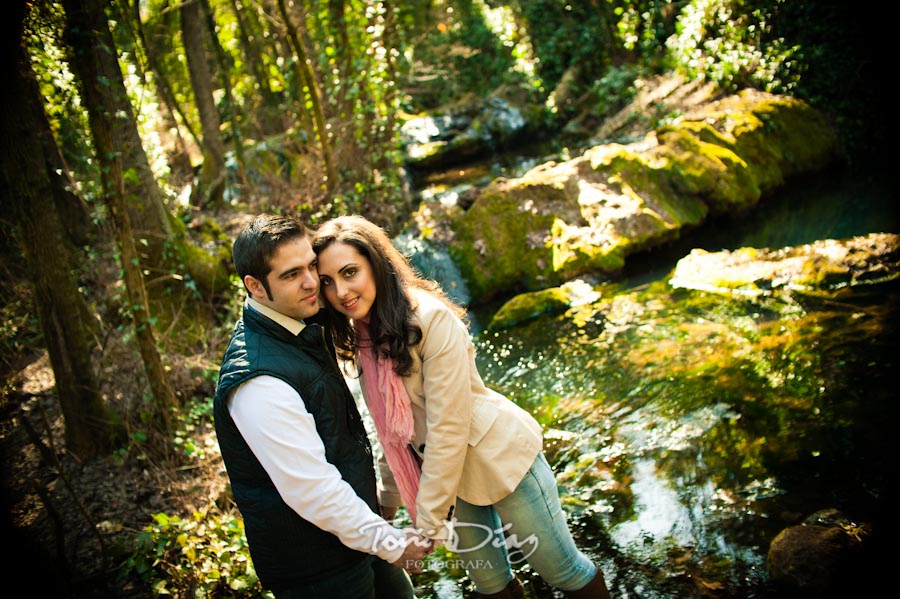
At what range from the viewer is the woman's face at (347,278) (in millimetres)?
2396

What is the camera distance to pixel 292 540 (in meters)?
2.20

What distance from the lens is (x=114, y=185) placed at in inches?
174

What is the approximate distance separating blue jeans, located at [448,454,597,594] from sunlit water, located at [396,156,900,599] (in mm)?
688

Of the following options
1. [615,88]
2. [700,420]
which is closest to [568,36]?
[615,88]

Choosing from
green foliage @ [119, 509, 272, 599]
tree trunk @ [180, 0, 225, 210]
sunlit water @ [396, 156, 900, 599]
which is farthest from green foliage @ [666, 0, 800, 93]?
green foliage @ [119, 509, 272, 599]

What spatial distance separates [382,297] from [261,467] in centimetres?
83

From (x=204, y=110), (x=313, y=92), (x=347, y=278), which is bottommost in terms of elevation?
(x=347, y=278)

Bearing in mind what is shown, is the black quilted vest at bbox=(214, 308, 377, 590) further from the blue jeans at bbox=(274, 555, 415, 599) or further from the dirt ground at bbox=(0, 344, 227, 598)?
the dirt ground at bbox=(0, 344, 227, 598)

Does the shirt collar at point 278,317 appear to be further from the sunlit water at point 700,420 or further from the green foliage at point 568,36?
the green foliage at point 568,36

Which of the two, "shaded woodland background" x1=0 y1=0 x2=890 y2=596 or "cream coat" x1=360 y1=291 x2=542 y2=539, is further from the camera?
"shaded woodland background" x1=0 y1=0 x2=890 y2=596

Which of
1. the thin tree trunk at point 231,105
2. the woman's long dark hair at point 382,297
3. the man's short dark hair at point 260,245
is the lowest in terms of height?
the woman's long dark hair at point 382,297

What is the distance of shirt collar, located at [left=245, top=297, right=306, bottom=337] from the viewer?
2.22 m

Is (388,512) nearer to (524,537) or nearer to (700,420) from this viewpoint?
(524,537)
